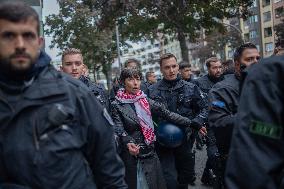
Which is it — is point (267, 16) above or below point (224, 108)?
above

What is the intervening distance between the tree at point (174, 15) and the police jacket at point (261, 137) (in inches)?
580

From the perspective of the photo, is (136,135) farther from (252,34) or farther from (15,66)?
(252,34)

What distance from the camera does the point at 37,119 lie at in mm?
2645

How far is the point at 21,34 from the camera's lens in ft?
8.89

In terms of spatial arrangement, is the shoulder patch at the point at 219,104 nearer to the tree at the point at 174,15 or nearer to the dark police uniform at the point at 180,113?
the dark police uniform at the point at 180,113

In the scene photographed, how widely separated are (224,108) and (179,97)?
239 centimetres

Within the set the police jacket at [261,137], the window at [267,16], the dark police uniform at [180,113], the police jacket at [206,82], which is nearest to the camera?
the police jacket at [261,137]

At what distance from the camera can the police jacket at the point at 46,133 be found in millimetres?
2592

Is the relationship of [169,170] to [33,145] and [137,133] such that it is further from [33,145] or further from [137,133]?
[33,145]

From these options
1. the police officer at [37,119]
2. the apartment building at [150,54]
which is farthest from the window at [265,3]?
the police officer at [37,119]

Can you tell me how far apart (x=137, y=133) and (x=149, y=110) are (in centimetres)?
31

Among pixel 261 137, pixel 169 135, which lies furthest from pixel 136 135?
Answer: pixel 261 137

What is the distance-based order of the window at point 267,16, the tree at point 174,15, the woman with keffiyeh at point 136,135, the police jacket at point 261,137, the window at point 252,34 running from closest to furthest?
1. the police jacket at point 261,137
2. the woman with keffiyeh at point 136,135
3. the tree at point 174,15
4. the window at point 267,16
5. the window at point 252,34

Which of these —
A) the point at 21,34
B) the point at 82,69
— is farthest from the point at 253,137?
the point at 82,69
